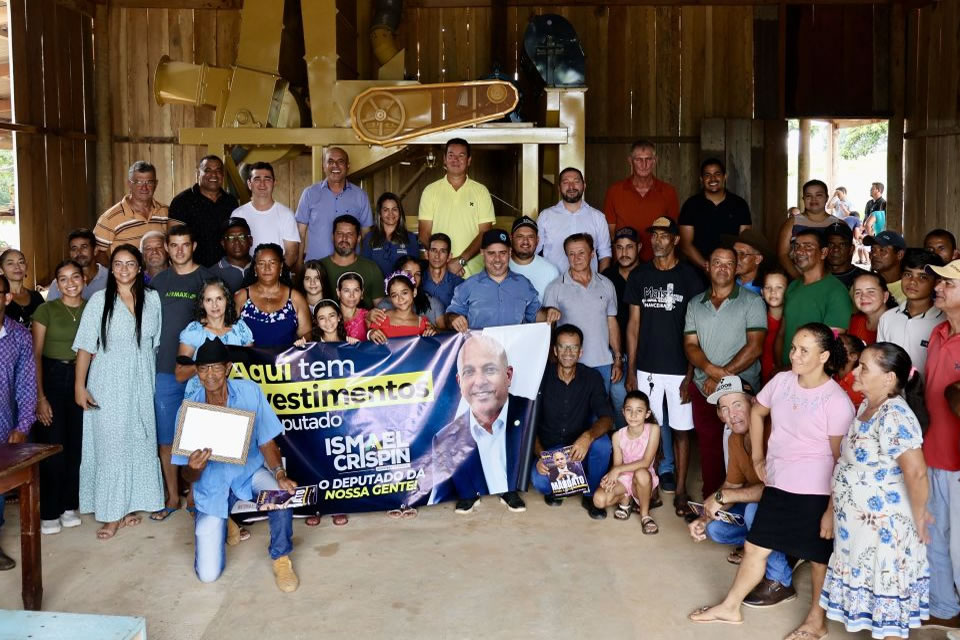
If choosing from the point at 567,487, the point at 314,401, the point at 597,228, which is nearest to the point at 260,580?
the point at 314,401

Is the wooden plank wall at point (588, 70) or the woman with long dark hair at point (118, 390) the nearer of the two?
the woman with long dark hair at point (118, 390)

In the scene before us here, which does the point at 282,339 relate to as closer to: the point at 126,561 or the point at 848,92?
the point at 126,561

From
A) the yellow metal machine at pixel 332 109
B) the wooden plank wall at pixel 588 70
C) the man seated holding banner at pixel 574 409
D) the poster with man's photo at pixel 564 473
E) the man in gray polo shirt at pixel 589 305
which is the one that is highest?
the wooden plank wall at pixel 588 70

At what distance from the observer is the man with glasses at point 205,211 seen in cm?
664

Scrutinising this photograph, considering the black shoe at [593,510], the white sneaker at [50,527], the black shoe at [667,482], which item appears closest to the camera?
the white sneaker at [50,527]

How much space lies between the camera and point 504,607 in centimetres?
435

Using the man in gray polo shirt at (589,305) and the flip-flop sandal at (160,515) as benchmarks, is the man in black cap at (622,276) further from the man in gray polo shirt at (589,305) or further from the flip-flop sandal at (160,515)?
the flip-flop sandal at (160,515)

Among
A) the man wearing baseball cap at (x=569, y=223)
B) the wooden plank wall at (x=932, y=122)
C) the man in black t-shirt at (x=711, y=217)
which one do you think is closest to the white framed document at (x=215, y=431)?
the man wearing baseball cap at (x=569, y=223)

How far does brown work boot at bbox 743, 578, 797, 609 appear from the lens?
4.31 metres

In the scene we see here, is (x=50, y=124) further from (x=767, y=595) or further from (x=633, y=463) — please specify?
(x=767, y=595)

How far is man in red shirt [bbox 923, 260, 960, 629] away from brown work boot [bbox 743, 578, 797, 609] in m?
0.63

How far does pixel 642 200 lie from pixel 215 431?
3.87 meters

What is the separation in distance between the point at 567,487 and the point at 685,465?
820mm

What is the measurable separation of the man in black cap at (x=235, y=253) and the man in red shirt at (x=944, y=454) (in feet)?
13.5
